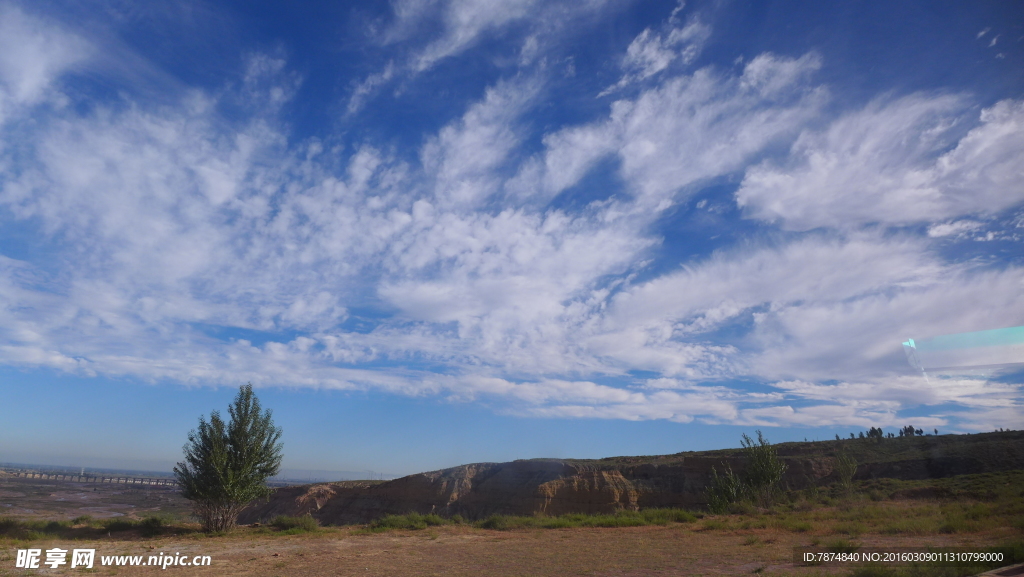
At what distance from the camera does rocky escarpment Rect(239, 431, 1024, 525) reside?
40969mm

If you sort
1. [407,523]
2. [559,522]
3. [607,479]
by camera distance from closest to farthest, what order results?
1. [559,522]
2. [407,523]
3. [607,479]

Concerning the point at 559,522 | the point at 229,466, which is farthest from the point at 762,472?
the point at 229,466

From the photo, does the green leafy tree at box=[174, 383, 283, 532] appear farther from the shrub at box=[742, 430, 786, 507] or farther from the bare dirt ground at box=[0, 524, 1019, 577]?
the shrub at box=[742, 430, 786, 507]

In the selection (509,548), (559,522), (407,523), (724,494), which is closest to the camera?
(509,548)

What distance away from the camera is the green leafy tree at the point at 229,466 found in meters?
23.3

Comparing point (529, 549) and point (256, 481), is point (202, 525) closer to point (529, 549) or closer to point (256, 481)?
point (256, 481)

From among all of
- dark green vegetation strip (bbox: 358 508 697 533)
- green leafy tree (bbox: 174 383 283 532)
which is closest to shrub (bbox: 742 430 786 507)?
dark green vegetation strip (bbox: 358 508 697 533)

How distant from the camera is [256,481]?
24438 millimetres

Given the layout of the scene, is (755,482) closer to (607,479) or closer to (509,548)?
(607,479)

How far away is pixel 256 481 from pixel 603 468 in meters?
39.7

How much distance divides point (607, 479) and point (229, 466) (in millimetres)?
38122

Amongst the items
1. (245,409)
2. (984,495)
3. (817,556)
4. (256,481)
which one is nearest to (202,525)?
(256,481)

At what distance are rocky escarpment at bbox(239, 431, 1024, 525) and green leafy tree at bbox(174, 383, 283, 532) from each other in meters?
31.7

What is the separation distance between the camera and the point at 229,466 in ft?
77.5
